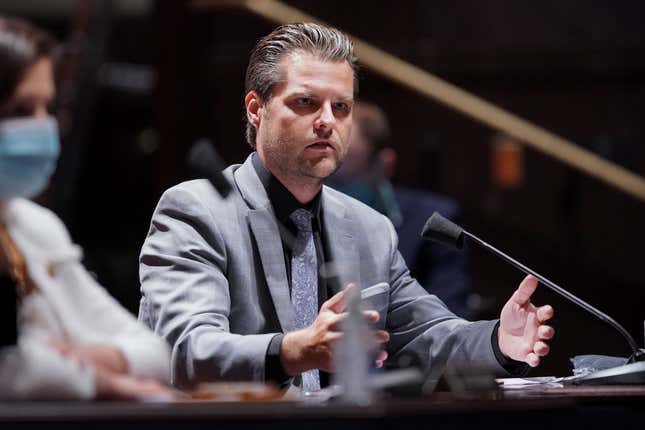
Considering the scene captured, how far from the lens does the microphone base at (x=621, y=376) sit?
2.33 m

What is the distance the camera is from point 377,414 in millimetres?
1586

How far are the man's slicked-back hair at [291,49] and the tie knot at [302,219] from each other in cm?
27

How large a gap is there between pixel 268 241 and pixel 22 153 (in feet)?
2.85

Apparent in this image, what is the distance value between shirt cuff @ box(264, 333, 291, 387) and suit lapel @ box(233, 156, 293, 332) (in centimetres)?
29

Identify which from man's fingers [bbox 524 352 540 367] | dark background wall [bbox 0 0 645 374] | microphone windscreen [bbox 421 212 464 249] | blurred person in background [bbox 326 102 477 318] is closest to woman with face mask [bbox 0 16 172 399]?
microphone windscreen [bbox 421 212 464 249]

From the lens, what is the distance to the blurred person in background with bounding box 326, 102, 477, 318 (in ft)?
13.8

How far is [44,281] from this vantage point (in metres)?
1.81

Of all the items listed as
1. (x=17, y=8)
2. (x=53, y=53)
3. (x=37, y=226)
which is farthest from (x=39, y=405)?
(x=17, y=8)

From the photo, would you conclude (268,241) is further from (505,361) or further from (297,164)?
(505,361)

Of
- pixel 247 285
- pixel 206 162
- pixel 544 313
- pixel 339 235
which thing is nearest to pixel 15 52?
pixel 206 162

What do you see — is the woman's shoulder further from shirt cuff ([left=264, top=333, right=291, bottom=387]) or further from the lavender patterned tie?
the lavender patterned tie

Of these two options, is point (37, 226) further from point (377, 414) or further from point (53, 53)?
point (377, 414)

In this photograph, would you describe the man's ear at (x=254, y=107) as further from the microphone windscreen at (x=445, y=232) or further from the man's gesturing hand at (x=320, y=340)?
the man's gesturing hand at (x=320, y=340)

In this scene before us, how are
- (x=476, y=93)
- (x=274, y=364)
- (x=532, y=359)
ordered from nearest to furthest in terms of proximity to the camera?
(x=274, y=364) → (x=532, y=359) → (x=476, y=93)
